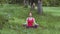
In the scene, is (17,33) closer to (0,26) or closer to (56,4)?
(0,26)

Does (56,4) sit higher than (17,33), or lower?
lower

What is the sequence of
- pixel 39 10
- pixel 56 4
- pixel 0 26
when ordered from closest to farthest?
pixel 0 26
pixel 39 10
pixel 56 4

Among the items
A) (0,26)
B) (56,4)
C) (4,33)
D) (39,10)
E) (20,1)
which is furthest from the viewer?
(56,4)

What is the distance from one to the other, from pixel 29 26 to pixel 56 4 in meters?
44.9

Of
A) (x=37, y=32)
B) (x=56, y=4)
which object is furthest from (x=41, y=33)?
(x=56, y=4)

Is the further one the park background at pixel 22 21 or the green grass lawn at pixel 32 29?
the park background at pixel 22 21

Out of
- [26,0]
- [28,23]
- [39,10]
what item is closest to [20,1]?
[26,0]

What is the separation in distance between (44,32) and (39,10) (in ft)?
46.8

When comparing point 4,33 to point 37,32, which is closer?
point 4,33

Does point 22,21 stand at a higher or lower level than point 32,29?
lower

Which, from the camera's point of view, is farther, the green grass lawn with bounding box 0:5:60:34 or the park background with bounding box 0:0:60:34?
the park background with bounding box 0:0:60:34

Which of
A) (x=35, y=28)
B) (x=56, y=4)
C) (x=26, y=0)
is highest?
(x=35, y=28)

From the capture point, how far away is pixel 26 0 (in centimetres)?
3703

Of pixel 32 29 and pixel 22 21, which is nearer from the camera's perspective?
Answer: pixel 32 29
